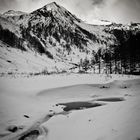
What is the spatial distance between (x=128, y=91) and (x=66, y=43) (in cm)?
14746

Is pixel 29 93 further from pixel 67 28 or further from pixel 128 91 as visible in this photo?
pixel 67 28

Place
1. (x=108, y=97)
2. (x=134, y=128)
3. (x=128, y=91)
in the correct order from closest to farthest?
(x=134, y=128) < (x=108, y=97) < (x=128, y=91)

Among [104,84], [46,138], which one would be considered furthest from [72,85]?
[46,138]

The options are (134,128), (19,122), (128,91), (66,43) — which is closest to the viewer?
(134,128)

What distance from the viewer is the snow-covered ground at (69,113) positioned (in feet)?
25.9

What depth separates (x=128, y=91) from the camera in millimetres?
19828

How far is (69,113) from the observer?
12.8 m

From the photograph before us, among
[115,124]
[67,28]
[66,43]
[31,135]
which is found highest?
[67,28]

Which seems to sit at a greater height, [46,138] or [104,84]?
[104,84]

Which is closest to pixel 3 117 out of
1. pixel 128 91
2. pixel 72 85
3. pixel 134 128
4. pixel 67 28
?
pixel 134 128

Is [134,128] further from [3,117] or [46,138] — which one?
[3,117]

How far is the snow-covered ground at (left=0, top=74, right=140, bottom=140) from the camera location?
25.9ft

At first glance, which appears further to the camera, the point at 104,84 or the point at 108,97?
the point at 104,84

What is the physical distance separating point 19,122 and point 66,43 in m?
156
